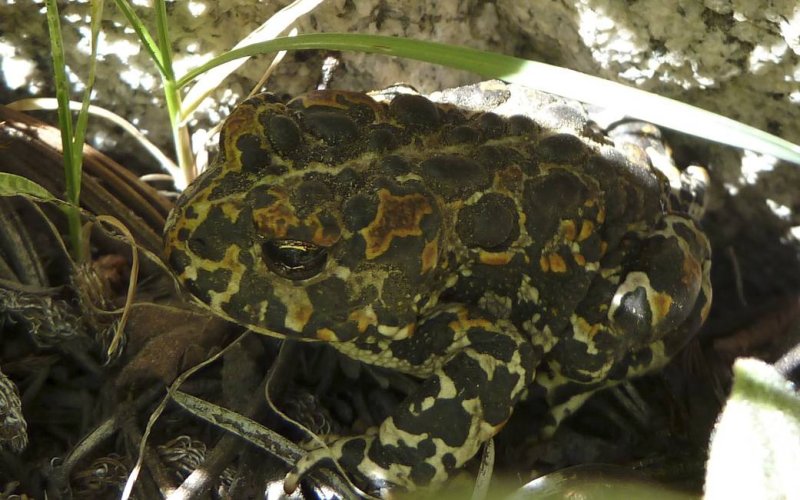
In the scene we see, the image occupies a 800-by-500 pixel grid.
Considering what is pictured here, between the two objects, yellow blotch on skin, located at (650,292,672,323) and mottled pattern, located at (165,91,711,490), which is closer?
mottled pattern, located at (165,91,711,490)

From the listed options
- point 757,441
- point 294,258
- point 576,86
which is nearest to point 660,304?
point 757,441

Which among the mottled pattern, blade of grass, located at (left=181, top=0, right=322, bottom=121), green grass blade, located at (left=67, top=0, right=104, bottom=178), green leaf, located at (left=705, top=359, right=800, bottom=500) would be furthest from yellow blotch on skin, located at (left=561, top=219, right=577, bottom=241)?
green grass blade, located at (left=67, top=0, right=104, bottom=178)

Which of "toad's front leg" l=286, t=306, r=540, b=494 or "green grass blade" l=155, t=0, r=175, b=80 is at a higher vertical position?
"green grass blade" l=155, t=0, r=175, b=80

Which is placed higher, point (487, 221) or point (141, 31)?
point (141, 31)

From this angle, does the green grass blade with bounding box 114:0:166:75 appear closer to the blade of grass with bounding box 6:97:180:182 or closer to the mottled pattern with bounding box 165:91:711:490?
the mottled pattern with bounding box 165:91:711:490

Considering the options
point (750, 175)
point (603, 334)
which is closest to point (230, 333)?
point (603, 334)

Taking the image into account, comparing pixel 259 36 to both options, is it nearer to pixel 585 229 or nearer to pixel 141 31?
pixel 141 31
